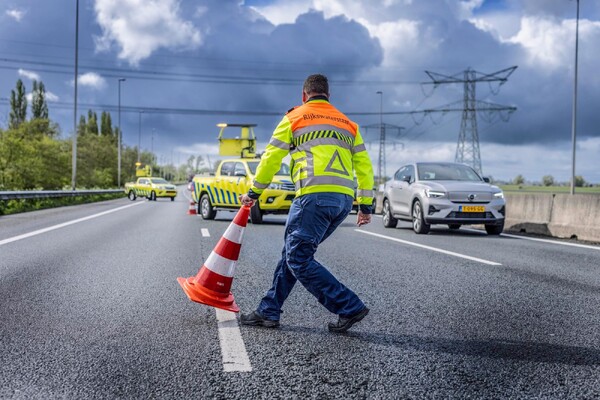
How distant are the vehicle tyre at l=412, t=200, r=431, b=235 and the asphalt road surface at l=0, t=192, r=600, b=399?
4.95 metres

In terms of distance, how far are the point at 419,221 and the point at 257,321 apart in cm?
970

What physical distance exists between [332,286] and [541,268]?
476 cm

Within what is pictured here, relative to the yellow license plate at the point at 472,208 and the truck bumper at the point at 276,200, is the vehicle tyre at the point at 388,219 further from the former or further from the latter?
the yellow license plate at the point at 472,208

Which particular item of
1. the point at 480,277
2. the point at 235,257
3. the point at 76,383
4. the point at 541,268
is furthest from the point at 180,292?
the point at 541,268

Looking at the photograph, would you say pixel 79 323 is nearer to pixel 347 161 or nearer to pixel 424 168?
Result: pixel 347 161

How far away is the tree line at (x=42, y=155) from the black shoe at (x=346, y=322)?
29242 mm

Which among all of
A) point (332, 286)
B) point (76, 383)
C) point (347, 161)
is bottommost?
point (76, 383)

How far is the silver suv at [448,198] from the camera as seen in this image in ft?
43.7

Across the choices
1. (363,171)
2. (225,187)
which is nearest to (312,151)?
(363,171)

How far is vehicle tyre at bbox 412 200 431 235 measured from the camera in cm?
1374

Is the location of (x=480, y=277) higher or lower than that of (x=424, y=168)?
lower

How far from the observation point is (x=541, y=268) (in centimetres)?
816

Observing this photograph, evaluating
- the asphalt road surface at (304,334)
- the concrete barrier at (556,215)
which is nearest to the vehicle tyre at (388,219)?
the concrete barrier at (556,215)

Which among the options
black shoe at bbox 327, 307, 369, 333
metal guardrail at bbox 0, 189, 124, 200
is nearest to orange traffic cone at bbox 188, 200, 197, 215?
metal guardrail at bbox 0, 189, 124, 200
